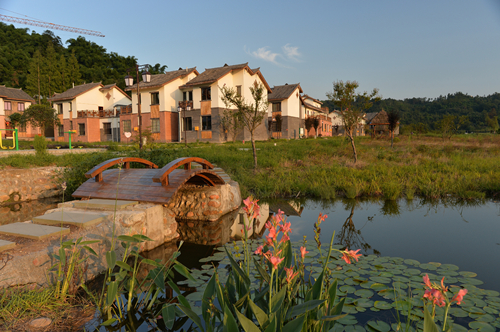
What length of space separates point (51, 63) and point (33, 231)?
5540cm

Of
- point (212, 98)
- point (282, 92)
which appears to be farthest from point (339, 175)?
point (282, 92)

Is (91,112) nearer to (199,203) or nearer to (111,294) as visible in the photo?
(199,203)

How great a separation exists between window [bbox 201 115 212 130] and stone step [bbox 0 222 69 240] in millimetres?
23821

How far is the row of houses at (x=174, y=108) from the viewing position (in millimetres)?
27031

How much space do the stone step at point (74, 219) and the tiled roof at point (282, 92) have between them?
31.6 metres

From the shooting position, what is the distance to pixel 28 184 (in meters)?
9.20

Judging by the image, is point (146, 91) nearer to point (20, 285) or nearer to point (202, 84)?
point (202, 84)

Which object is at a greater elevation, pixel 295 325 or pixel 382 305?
pixel 295 325

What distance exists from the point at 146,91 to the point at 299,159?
22.0 m

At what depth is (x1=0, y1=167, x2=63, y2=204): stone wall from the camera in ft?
→ 28.6

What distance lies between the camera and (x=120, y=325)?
8.88 ft

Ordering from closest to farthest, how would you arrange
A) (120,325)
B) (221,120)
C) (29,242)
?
(120,325)
(29,242)
(221,120)

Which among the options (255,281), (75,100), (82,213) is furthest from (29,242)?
(75,100)

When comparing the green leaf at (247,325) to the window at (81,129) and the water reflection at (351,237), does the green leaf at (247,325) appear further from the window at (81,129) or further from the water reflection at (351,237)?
the window at (81,129)
